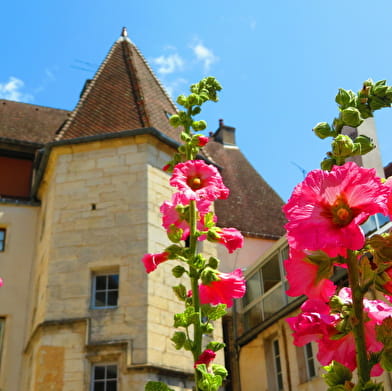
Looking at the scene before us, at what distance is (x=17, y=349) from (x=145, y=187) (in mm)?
4386

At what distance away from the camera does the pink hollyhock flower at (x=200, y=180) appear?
7.88 feet

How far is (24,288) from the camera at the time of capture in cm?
1400

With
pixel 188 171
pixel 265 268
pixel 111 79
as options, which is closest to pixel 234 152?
pixel 111 79

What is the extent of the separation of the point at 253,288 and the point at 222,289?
1192 centimetres

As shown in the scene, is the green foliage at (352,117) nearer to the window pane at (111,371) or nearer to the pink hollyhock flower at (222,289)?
the pink hollyhock flower at (222,289)

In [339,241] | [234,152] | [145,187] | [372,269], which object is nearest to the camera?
[339,241]

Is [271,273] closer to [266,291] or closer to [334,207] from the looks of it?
[266,291]

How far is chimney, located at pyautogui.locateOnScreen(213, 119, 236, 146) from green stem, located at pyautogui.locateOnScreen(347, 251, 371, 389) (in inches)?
820

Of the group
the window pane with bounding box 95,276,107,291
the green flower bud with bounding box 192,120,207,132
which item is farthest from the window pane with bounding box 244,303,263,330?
the green flower bud with bounding box 192,120,207,132

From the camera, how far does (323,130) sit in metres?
1.96

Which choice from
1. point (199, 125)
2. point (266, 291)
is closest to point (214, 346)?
point (199, 125)

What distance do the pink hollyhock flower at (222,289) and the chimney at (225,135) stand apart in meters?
20.1

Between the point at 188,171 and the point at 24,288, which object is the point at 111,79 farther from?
the point at 188,171

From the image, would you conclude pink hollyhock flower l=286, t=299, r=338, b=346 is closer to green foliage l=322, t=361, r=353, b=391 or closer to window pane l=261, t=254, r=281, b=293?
green foliage l=322, t=361, r=353, b=391
